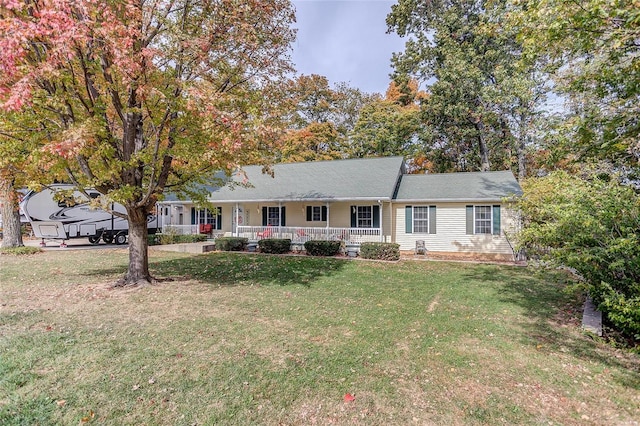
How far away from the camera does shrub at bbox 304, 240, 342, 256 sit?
50.7ft

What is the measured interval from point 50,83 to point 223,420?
8075 millimetres

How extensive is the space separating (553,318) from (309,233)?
12263 mm

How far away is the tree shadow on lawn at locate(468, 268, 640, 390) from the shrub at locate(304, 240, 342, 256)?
6187mm

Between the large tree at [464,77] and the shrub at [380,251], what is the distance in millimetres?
11612

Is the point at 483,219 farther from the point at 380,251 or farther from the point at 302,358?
the point at 302,358

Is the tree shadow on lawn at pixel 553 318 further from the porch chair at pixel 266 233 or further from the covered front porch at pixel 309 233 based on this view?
the porch chair at pixel 266 233

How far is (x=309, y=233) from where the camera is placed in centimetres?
1766

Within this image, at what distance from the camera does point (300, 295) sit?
8188 millimetres

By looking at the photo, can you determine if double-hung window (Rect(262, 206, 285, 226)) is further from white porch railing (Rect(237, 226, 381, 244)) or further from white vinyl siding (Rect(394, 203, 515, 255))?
white vinyl siding (Rect(394, 203, 515, 255))

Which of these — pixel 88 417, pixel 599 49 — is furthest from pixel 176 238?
pixel 599 49

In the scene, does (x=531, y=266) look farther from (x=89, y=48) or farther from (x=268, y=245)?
(x=268, y=245)

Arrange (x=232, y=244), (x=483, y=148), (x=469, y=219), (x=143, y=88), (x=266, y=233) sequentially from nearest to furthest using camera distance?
(x=143, y=88), (x=469, y=219), (x=232, y=244), (x=266, y=233), (x=483, y=148)

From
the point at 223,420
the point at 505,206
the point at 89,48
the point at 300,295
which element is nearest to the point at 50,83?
the point at 89,48

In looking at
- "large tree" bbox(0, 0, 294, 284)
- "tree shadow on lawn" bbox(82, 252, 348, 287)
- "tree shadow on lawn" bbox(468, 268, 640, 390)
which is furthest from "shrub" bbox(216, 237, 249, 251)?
"tree shadow on lawn" bbox(468, 268, 640, 390)
